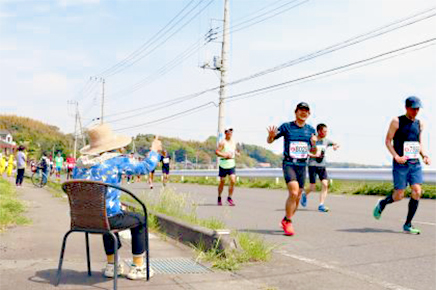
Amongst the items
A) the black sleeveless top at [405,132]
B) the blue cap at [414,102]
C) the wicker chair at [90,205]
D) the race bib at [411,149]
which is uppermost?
the blue cap at [414,102]

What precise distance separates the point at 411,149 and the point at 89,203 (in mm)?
5080

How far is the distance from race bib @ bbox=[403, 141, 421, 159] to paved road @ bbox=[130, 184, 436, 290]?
3.81ft

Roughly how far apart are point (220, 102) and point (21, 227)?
24.4 meters

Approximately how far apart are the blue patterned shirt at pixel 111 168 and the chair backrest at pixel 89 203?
0.77 feet

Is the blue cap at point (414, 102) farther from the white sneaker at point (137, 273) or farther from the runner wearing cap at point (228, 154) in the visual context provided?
the runner wearing cap at point (228, 154)

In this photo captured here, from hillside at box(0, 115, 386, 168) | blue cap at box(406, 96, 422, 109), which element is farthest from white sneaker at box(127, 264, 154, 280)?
hillside at box(0, 115, 386, 168)

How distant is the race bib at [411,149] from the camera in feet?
24.2

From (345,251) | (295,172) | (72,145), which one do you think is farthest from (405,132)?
A: (72,145)

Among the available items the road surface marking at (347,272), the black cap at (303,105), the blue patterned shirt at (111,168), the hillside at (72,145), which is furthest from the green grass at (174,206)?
the hillside at (72,145)

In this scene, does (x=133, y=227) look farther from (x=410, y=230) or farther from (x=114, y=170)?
(x=410, y=230)

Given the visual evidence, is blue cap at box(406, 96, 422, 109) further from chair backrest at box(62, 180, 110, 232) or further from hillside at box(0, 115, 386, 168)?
hillside at box(0, 115, 386, 168)

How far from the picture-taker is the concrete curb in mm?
5344

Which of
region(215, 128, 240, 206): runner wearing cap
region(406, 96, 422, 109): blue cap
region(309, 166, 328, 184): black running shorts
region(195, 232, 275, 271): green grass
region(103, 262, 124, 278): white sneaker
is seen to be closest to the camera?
region(103, 262, 124, 278): white sneaker

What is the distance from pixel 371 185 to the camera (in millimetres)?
17078
